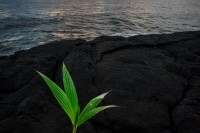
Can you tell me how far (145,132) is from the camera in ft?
12.7

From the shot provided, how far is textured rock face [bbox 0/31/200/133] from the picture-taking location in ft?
13.0

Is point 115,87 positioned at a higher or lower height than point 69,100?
lower

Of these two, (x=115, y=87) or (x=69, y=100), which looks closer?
(x=69, y=100)

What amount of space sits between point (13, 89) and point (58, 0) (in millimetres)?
44681

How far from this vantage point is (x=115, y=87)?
4961 mm

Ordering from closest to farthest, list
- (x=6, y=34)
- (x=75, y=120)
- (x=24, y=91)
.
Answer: (x=75, y=120), (x=24, y=91), (x=6, y=34)

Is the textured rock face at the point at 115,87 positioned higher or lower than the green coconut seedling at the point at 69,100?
lower

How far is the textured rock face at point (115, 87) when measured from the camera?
3.96m

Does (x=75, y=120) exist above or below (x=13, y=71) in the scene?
above

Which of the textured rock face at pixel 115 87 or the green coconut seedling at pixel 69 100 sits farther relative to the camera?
the textured rock face at pixel 115 87

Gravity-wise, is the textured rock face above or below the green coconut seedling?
below

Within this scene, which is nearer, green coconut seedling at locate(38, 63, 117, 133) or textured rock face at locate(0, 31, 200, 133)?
green coconut seedling at locate(38, 63, 117, 133)

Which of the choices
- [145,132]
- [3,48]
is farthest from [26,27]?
[145,132]

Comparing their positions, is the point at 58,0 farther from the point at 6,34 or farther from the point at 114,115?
the point at 114,115
